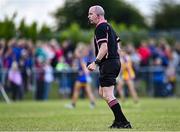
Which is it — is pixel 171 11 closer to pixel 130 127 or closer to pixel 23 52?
pixel 23 52

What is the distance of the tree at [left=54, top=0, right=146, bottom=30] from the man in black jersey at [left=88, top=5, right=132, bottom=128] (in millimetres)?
54119

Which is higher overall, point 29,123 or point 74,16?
point 74,16

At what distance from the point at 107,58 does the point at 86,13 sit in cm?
5566

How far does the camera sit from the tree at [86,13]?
237 feet

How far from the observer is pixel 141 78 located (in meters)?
36.8

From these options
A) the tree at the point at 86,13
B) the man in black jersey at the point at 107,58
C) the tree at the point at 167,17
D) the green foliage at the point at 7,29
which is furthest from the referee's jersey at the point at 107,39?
the tree at the point at 167,17

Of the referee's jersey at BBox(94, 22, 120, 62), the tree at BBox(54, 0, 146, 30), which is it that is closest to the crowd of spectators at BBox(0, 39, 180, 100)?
the referee's jersey at BBox(94, 22, 120, 62)

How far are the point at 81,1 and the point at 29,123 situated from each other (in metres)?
57.2

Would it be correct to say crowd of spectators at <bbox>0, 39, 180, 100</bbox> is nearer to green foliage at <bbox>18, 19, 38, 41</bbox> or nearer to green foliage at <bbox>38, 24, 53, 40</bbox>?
green foliage at <bbox>18, 19, 38, 41</bbox>

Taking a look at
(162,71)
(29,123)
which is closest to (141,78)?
(162,71)

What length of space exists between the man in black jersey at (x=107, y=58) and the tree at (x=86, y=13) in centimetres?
5412

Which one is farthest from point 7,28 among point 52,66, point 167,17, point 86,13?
point 167,17

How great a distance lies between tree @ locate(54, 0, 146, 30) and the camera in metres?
72.2

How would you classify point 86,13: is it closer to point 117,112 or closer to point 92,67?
point 117,112
